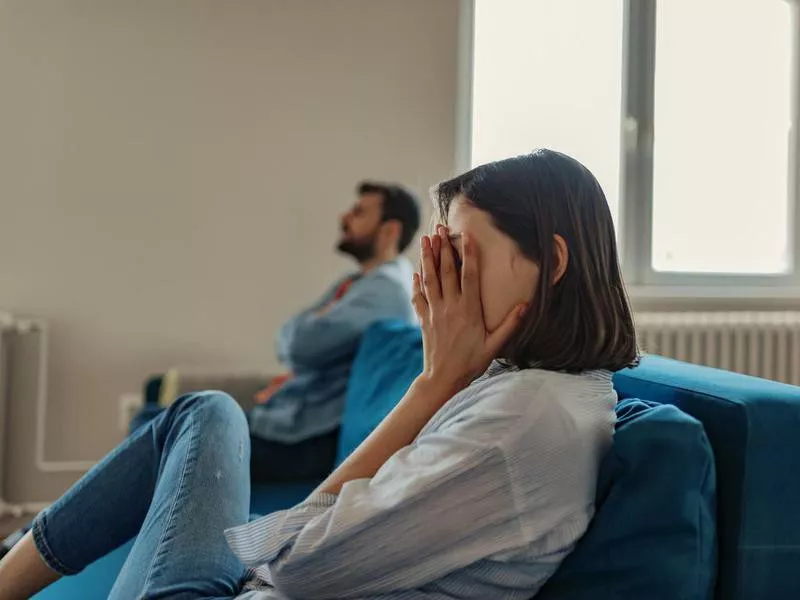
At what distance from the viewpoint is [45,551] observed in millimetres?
1129

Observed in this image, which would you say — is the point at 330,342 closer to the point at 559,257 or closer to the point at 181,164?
the point at 181,164

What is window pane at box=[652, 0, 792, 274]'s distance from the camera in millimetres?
3426

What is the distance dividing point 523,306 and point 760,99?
10.2ft

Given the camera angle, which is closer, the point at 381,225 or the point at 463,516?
the point at 463,516

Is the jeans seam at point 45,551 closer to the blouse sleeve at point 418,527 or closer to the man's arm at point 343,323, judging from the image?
the blouse sleeve at point 418,527

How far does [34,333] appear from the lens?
287 cm

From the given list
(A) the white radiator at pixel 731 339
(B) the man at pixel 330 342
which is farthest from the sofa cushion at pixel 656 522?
(A) the white radiator at pixel 731 339

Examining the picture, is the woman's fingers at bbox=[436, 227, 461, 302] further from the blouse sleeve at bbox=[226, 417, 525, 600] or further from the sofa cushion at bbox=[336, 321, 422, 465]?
the sofa cushion at bbox=[336, 321, 422, 465]

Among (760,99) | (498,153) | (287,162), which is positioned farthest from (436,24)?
(760,99)

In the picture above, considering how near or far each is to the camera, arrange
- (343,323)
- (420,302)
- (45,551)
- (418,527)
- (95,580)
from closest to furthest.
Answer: (418,527)
(420,302)
(45,551)
(95,580)
(343,323)

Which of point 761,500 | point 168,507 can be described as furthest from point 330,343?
point 761,500

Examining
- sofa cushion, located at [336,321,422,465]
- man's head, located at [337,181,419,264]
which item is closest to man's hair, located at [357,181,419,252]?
man's head, located at [337,181,419,264]

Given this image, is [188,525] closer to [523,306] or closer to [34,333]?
[523,306]

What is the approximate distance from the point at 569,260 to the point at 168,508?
577mm
